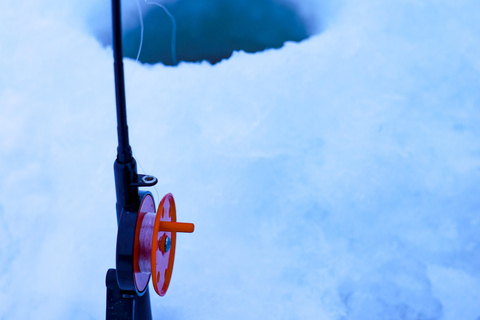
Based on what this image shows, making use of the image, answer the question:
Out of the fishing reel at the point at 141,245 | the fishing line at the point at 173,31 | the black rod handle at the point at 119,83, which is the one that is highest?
the fishing line at the point at 173,31

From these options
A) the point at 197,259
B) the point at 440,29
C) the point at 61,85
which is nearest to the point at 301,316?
the point at 197,259

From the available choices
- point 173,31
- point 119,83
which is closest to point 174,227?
point 119,83

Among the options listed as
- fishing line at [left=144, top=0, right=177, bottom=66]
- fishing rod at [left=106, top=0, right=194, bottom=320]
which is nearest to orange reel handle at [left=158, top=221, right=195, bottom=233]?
fishing rod at [left=106, top=0, right=194, bottom=320]

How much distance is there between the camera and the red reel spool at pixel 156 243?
0.53 metres

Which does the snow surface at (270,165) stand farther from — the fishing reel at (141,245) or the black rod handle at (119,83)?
the black rod handle at (119,83)

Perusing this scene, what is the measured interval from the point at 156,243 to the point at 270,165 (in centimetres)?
51

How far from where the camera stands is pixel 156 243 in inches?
19.8

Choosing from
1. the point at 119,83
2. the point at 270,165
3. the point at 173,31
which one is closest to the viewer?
the point at 119,83

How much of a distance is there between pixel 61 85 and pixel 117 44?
0.71m

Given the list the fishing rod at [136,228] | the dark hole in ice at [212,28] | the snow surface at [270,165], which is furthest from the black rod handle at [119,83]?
the dark hole in ice at [212,28]

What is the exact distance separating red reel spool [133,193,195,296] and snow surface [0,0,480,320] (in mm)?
233

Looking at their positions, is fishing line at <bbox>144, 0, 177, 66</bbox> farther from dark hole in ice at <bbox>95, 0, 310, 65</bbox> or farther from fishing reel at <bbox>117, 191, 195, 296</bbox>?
fishing reel at <bbox>117, 191, 195, 296</bbox>

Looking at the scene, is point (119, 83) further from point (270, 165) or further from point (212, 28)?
point (212, 28)

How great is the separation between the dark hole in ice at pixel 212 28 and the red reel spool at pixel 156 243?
0.84 metres
